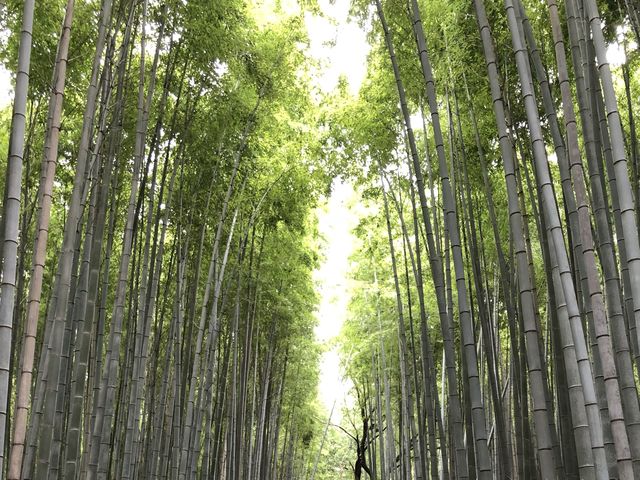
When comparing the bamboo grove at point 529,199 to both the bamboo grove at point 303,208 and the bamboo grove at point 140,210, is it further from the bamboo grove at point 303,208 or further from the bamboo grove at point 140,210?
the bamboo grove at point 140,210

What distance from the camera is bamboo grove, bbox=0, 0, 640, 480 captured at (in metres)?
2.09

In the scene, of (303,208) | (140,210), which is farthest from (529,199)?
(140,210)

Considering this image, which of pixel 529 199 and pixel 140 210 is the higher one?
pixel 140 210

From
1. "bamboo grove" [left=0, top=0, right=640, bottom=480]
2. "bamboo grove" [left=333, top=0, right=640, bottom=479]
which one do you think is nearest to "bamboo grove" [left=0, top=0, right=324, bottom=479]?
"bamboo grove" [left=0, top=0, right=640, bottom=480]

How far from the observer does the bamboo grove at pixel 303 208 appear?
2092mm

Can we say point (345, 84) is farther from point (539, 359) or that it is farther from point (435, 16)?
point (539, 359)

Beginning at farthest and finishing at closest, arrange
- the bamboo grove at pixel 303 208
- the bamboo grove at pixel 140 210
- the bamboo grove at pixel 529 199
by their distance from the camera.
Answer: the bamboo grove at pixel 140 210 → the bamboo grove at pixel 303 208 → the bamboo grove at pixel 529 199

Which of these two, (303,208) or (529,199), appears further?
(303,208)

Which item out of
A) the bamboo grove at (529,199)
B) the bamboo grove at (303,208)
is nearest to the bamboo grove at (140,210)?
the bamboo grove at (303,208)

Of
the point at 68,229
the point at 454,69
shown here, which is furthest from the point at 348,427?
the point at 68,229

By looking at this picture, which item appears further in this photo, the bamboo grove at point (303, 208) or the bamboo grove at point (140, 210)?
the bamboo grove at point (140, 210)

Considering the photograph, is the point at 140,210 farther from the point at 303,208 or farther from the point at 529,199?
the point at 529,199

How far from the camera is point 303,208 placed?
739cm

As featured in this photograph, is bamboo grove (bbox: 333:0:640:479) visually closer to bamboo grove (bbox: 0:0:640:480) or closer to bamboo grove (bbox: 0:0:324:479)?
bamboo grove (bbox: 0:0:640:480)
